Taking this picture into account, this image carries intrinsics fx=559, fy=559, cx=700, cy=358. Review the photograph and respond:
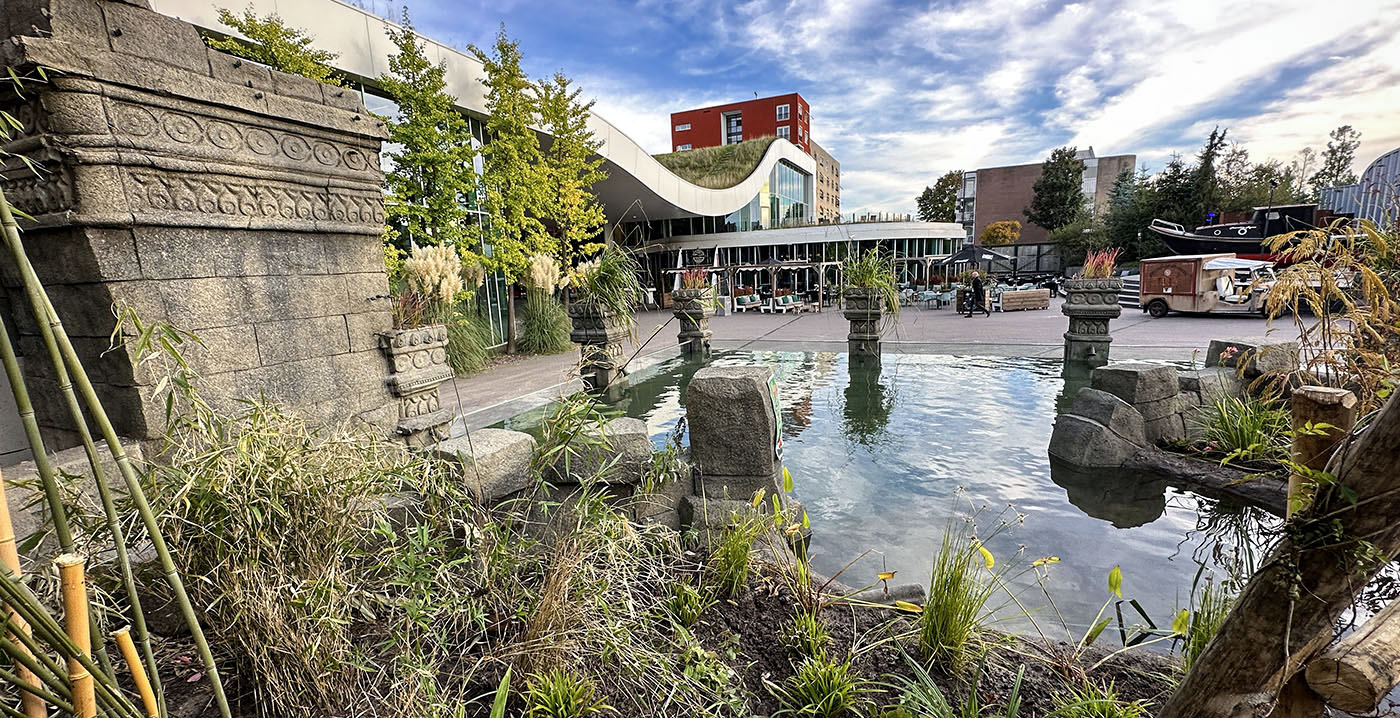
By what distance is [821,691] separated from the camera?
194cm

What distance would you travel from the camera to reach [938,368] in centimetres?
870

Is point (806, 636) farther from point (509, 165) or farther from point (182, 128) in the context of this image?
point (509, 165)

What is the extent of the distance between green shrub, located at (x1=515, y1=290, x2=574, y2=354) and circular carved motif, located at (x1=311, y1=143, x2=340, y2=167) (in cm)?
844

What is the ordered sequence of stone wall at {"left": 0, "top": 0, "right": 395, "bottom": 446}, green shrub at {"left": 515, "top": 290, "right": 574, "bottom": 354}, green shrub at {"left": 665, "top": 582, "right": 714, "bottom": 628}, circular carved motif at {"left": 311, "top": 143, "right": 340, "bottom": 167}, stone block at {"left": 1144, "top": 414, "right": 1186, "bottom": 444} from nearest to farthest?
green shrub at {"left": 665, "top": 582, "right": 714, "bottom": 628} < stone wall at {"left": 0, "top": 0, "right": 395, "bottom": 446} < circular carved motif at {"left": 311, "top": 143, "right": 340, "bottom": 167} < stone block at {"left": 1144, "top": 414, "right": 1186, "bottom": 444} < green shrub at {"left": 515, "top": 290, "right": 574, "bottom": 354}

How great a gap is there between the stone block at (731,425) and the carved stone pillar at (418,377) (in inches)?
86.9

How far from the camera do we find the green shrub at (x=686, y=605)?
228 centimetres

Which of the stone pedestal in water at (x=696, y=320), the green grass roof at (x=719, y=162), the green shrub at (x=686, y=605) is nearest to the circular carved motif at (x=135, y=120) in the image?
the green shrub at (x=686, y=605)

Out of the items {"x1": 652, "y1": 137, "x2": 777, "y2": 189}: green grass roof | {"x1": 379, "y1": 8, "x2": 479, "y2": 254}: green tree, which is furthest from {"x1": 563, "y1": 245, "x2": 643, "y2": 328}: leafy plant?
{"x1": 652, "y1": 137, "x2": 777, "y2": 189}: green grass roof

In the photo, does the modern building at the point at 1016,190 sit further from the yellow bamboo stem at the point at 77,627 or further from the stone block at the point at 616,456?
the yellow bamboo stem at the point at 77,627

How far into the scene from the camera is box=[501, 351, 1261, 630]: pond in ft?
10.4

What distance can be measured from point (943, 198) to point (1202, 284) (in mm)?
41697

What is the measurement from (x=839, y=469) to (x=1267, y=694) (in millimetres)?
3493

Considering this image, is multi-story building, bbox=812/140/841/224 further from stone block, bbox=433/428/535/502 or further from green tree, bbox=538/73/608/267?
stone block, bbox=433/428/535/502

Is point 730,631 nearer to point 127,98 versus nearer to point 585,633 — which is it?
point 585,633
